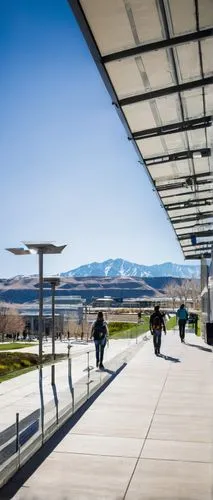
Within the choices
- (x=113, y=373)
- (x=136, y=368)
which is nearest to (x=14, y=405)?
(x=113, y=373)

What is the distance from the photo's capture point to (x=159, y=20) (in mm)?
4934

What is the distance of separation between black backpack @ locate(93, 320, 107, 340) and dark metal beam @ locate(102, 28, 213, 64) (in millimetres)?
9176

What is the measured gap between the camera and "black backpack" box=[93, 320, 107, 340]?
13656mm

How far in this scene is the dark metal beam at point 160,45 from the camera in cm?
510

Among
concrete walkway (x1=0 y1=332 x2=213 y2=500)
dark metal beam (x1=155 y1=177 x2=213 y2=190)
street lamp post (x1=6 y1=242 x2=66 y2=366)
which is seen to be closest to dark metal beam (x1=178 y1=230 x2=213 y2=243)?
dark metal beam (x1=155 y1=177 x2=213 y2=190)

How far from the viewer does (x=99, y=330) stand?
1383cm

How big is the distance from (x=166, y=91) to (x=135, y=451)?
4.28m

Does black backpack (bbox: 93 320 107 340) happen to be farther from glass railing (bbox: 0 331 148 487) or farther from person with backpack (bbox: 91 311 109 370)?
glass railing (bbox: 0 331 148 487)

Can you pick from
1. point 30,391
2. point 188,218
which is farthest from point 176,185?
point 30,391

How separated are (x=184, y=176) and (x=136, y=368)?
5791 millimetres

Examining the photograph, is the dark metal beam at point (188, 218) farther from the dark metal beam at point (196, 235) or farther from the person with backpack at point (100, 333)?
the person with backpack at point (100, 333)

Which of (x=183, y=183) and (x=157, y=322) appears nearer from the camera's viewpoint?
(x=183, y=183)

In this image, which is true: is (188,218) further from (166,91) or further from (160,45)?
(160,45)

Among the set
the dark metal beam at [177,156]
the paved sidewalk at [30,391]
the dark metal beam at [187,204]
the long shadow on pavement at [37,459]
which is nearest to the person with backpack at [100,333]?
the dark metal beam at [187,204]
